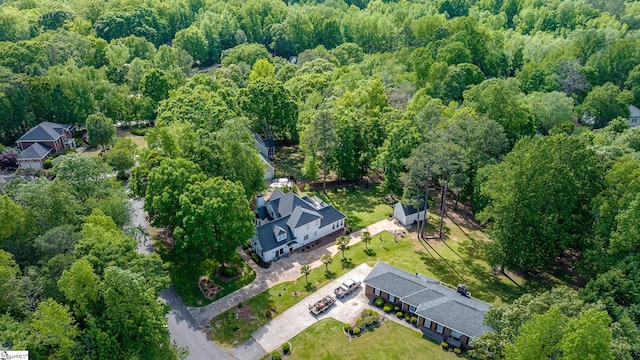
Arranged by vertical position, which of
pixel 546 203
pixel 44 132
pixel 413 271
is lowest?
pixel 44 132

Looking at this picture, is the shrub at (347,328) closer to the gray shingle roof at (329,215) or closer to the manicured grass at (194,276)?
the manicured grass at (194,276)

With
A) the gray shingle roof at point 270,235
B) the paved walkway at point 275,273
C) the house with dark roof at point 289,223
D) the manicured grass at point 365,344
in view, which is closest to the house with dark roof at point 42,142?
the house with dark roof at point 289,223

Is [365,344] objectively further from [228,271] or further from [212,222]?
[212,222]

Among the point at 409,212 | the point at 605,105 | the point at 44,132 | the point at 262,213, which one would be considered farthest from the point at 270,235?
the point at 605,105

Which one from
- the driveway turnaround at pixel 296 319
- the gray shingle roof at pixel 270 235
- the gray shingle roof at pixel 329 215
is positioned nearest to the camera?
the driveway turnaround at pixel 296 319

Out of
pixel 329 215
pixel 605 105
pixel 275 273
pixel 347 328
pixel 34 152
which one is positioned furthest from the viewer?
Result: pixel 605 105
